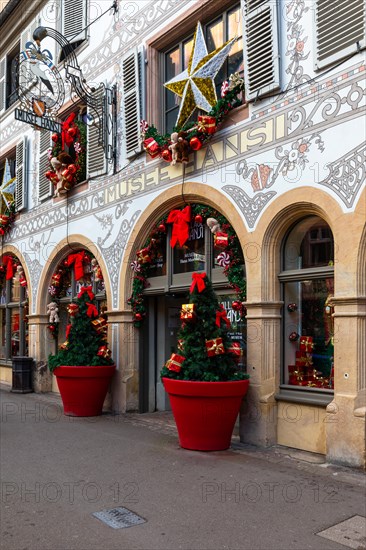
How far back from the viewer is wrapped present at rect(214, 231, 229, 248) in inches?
306

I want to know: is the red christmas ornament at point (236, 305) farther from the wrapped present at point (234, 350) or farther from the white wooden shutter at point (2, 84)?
the white wooden shutter at point (2, 84)

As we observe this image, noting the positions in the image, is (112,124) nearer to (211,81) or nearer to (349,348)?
(211,81)

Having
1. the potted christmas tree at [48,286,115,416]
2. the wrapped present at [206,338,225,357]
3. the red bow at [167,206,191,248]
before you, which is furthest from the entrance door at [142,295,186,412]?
the wrapped present at [206,338,225,357]

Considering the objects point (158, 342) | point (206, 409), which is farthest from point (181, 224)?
point (206, 409)

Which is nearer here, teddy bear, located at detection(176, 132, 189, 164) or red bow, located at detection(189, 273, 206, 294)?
red bow, located at detection(189, 273, 206, 294)

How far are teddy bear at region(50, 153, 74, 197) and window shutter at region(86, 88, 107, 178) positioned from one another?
36.3 inches

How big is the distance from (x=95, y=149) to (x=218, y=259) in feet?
14.7

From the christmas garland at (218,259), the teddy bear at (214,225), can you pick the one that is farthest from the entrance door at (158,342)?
the teddy bear at (214,225)

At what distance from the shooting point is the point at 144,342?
10.0 m

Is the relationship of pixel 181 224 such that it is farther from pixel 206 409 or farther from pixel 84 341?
pixel 206 409

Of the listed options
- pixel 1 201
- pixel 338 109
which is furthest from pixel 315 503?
pixel 1 201

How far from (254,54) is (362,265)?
3.29m

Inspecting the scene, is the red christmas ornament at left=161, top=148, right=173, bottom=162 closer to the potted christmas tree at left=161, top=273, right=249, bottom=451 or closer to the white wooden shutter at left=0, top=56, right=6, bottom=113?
the potted christmas tree at left=161, top=273, right=249, bottom=451

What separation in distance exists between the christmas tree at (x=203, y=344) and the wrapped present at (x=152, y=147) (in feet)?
9.12
